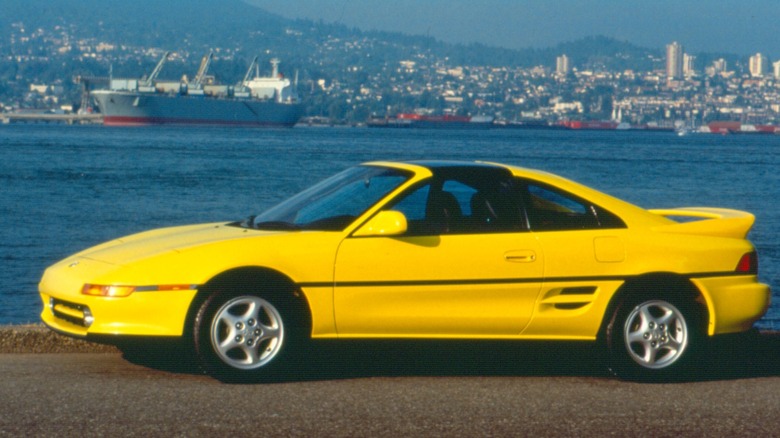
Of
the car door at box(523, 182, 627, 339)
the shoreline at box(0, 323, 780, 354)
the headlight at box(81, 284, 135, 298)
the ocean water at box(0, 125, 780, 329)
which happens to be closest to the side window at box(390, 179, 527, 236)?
the car door at box(523, 182, 627, 339)

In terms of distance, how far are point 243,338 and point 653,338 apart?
2313mm

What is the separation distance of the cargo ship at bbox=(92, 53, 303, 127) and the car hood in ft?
468

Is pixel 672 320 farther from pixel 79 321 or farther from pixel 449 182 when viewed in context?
pixel 79 321

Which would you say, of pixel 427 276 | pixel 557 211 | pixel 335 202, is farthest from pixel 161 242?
pixel 557 211

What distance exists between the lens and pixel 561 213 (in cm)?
716

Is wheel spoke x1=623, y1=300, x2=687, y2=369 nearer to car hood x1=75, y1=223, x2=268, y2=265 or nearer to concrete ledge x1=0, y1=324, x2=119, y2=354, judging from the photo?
car hood x1=75, y1=223, x2=268, y2=265

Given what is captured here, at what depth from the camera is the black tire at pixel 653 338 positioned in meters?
6.96

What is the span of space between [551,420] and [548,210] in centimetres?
173

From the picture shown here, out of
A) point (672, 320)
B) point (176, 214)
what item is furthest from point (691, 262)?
point (176, 214)

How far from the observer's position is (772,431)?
5.62m

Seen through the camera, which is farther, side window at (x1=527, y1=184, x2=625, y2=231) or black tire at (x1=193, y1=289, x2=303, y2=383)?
side window at (x1=527, y1=184, x2=625, y2=231)

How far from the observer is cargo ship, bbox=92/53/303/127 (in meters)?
149

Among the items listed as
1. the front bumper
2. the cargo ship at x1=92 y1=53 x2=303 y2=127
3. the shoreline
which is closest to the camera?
the front bumper

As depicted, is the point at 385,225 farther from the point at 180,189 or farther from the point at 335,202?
the point at 180,189
